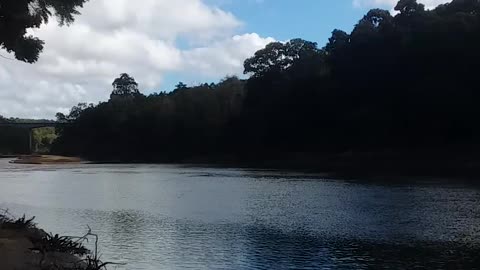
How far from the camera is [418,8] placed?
7106cm

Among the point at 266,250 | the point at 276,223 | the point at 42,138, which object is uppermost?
the point at 42,138

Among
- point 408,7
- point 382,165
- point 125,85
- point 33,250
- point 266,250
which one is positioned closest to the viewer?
point 33,250

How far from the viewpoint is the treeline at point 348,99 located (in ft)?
202

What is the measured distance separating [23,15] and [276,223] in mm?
12819

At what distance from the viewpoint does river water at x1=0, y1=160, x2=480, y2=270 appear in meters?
17.0

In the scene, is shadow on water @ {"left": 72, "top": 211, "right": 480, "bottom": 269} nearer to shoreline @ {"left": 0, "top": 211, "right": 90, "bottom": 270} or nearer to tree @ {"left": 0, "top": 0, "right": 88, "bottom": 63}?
shoreline @ {"left": 0, "top": 211, "right": 90, "bottom": 270}

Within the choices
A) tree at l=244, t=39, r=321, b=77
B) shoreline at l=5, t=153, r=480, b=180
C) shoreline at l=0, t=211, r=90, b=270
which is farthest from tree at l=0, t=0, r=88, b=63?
tree at l=244, t=39, r=321, b=77

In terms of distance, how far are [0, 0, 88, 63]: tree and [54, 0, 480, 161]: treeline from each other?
5173cm

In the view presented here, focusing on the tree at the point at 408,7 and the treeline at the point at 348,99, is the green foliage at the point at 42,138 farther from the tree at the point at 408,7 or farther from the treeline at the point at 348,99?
the tree at the point at 408,7

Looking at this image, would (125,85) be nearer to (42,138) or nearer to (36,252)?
(42,138)

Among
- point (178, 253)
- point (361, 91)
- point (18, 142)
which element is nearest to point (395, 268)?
point (178, 253)

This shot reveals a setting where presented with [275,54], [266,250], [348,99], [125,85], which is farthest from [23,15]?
[125,85]

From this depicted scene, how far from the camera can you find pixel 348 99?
7525cm

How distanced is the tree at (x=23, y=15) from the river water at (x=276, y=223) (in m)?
6.43
